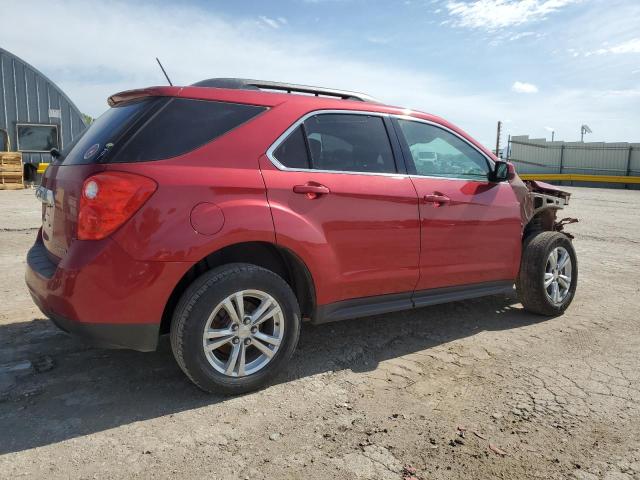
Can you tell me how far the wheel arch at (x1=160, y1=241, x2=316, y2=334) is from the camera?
2984mm

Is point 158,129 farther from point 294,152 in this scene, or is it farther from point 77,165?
point 294,152

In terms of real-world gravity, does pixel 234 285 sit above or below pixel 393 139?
below

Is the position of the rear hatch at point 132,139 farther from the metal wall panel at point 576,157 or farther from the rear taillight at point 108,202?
the metal wall panel at point 576,157

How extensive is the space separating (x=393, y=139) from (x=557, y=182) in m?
31.2

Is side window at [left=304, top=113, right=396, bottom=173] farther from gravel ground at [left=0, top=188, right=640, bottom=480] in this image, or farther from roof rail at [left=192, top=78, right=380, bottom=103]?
gravel ground at [left=0, top=188, right=640, bottom=480]

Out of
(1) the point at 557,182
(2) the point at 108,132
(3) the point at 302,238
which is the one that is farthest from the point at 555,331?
(1) the point at 557,182

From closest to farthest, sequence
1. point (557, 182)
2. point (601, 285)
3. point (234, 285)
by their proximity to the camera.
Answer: point (234, 285)
point (601, 285)
point (557, 182)

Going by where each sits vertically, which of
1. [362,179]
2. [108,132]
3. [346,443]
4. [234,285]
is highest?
[108,132]

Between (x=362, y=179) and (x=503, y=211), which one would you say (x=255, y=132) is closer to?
(x=362, y=179)

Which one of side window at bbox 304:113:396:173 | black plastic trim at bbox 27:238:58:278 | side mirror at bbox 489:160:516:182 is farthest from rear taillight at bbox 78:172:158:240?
side mirror at bbox 489:160:516:182

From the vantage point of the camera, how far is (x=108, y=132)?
297cm

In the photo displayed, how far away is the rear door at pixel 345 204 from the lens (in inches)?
123

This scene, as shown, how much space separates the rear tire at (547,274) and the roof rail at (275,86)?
2.09m

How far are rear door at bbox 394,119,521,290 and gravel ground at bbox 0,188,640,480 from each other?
1.85ft
